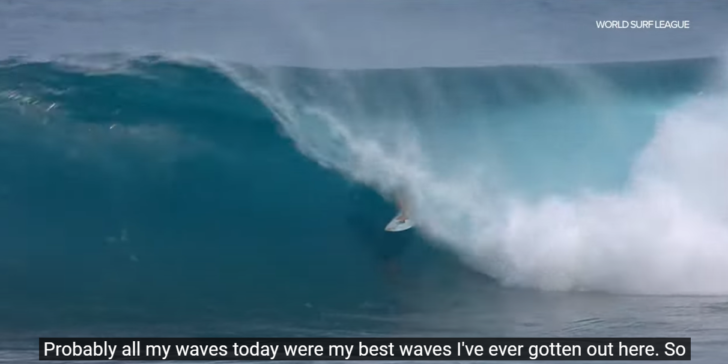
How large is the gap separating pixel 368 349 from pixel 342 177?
3.21 m

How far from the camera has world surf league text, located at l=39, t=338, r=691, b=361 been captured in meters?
8.31

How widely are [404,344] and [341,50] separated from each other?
165 inches

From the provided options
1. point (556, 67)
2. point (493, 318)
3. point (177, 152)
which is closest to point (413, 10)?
point (556, 67)

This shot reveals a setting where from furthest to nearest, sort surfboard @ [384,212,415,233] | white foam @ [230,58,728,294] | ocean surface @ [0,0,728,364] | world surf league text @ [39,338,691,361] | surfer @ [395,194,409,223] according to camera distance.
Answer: surfer @ [395,194,409,223], surfboard @ [384,212,415,233], ocean surface @ [0,0,728,364], white foam @ [230,58,728,294], world surf league text @ [39,338,691,361]

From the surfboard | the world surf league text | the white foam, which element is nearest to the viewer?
the world surf league text

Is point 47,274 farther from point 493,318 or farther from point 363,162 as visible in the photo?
point 493,318

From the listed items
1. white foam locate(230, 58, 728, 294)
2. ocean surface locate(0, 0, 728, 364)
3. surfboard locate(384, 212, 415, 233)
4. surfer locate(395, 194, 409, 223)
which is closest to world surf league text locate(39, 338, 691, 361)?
ocean surface locate(0, 0, 728, 364)

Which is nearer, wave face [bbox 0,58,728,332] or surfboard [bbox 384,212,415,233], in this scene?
wave face [bbox 0,58,728,332]

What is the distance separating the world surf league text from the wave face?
135cm

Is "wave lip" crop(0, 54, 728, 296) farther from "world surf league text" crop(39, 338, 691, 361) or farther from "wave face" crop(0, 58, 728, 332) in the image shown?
"world surf league text" crop(39, 338, 691, 361)

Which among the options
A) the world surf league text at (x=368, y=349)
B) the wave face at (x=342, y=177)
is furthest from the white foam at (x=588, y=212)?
the world surf league text at (x=368, y=349)

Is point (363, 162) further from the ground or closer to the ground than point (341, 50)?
closer to the ground

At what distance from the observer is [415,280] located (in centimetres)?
1074

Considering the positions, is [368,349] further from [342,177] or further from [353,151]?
[353,151]
